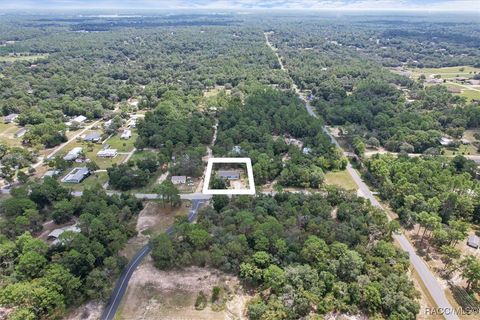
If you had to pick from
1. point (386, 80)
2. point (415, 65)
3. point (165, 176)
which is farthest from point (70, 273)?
point (415, 65)

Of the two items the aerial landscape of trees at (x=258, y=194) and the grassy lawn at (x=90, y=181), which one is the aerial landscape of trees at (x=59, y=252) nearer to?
the aerial landscape of trees at (x=258, y=194)

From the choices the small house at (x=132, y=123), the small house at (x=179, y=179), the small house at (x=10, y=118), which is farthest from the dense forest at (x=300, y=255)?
the small house at (x=10, y=118)

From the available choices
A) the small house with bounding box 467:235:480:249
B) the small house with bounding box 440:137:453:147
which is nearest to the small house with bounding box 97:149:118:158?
the small house with bounding box 467:235:480:249

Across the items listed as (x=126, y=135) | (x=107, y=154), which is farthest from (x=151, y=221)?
(x=126, y=135)

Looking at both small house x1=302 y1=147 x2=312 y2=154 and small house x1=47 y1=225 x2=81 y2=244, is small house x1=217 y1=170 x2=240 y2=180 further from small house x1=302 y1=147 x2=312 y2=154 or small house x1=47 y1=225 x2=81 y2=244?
small house x1=47 y1=225 x2=81 y2=244

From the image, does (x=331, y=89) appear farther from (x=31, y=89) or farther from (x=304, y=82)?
(x=31, y=89)

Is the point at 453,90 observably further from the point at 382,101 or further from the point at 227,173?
the point at 227,173
